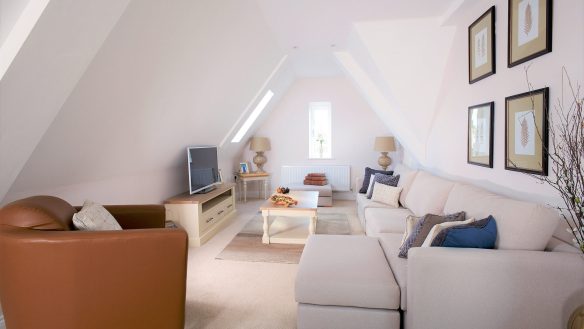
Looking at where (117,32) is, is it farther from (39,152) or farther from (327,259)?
(327,259)

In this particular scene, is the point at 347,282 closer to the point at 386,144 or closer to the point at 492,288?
the point at 492,288

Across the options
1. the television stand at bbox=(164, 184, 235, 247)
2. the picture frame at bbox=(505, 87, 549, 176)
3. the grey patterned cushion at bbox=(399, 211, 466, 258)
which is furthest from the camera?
the television stand at bbox=(164, 184, 235, 247)

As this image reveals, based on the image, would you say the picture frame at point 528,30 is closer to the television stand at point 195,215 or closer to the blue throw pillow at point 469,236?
the blue throw pillow at point 469,236

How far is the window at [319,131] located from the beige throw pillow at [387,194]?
8.34ft

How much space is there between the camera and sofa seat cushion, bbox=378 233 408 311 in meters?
1.82

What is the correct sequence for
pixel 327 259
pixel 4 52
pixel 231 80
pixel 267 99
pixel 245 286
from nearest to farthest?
pixel 4 52 < pixel 327 259 < pixel 245 286 < pixel 231 80 < pixel 267 99

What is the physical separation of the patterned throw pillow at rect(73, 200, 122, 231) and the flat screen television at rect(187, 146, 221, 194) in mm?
2000

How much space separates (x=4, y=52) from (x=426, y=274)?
2238 mm

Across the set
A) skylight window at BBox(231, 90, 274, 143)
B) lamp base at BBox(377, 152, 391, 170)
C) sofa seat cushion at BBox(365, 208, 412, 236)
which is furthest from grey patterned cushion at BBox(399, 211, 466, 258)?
skylight window at BBox(231, 90, 274, 143)

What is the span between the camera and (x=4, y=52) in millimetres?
1399

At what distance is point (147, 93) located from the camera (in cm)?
252

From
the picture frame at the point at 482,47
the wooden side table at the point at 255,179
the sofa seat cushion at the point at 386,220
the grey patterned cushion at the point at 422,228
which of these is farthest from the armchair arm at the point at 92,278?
the wooden side table at the point at 255,179

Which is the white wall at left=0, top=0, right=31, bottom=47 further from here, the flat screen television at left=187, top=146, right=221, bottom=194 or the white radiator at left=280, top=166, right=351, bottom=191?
the white radiator at left=280, top=166, right=351, bottom=191

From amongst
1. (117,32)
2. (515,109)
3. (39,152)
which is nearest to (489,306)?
(515,109)
